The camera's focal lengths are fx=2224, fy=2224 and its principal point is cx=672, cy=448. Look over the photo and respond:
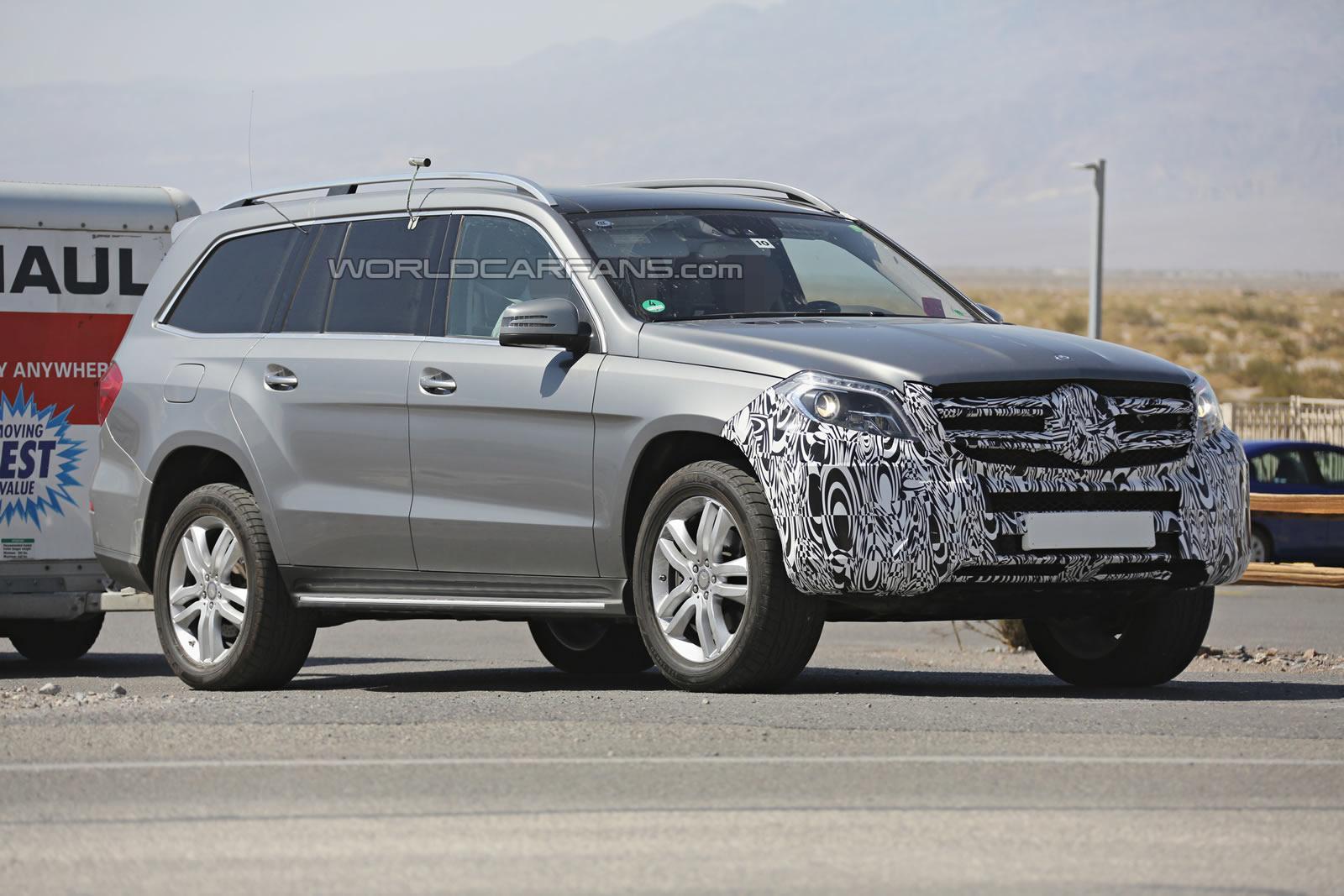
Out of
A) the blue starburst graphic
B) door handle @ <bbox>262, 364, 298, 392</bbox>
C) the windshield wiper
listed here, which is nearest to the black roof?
the windshield wiper

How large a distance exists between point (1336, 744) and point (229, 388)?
500cm

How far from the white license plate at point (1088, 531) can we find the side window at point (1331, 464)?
17699 millimetres

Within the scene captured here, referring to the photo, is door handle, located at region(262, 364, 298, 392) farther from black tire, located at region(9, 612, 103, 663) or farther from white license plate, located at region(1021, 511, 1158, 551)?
black tire, located at region(9, 612, 103, 663)

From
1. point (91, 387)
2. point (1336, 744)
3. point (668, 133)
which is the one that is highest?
point (668, 133)

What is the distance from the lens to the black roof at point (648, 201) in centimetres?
918

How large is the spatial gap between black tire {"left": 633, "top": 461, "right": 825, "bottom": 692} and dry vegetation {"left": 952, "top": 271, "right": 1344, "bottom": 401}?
47.0 m

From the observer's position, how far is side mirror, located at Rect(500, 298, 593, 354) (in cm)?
850

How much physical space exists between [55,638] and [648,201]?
17.7 ft

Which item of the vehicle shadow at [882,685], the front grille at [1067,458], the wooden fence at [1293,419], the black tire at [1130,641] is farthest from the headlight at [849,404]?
the wooden fence at [1293,419]

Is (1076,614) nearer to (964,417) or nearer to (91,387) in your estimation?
(964,417)

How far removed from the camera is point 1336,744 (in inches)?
284

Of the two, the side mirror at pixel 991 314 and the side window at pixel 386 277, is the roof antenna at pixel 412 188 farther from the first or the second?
the side mirror at pixel 991 314

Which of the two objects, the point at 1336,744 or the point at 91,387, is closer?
the point at 1336,744

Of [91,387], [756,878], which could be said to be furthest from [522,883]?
[91,387]
